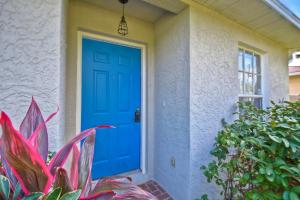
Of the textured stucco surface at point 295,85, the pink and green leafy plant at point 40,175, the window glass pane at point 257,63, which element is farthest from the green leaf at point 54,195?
the textured stucco surface at point 295,85

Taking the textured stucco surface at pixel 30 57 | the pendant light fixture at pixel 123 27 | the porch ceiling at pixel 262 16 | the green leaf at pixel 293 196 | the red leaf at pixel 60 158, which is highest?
the porch ceiling at pixel 262 16

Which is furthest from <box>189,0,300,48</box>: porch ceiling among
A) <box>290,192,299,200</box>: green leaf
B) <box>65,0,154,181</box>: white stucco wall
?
<box>290,192,299,200</box>: green leaf

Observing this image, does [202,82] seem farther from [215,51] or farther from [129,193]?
[129,193]

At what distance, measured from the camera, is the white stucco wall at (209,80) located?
2.18 m

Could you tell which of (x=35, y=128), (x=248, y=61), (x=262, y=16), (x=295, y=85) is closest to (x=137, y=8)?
(x=262, y=16)

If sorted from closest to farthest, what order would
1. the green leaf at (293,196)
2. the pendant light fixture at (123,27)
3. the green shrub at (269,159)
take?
1. the green leaf at (293,196)
2. the green shrub at (269,159)
3. the pendant light fixture at (123,27)

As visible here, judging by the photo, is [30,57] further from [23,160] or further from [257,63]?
[257,63]

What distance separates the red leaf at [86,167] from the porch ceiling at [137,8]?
229 centimetres

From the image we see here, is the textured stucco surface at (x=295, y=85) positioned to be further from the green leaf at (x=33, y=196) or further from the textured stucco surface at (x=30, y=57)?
the green leaf at (x=33, y=196)

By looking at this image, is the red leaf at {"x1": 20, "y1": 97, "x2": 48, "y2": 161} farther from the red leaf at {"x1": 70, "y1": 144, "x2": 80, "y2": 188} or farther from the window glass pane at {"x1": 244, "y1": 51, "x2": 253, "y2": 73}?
the window glass pane at {"x1": 244, "y1": 51, "x2": 253, "y2": 73}

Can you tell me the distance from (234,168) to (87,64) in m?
2.39

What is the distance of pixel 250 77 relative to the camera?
130 inches

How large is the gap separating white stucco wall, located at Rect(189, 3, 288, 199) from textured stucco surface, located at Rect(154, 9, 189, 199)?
0.10 metres

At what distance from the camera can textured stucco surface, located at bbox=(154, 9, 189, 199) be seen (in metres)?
2.23
